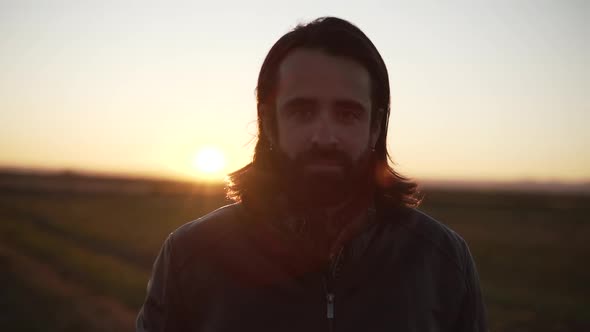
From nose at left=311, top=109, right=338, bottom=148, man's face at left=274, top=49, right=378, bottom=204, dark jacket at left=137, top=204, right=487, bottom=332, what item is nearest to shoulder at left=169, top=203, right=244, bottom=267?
dark jacket at left=137, top=204, right=487, bottom=332

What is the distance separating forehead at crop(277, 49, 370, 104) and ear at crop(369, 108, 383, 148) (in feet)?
0.65

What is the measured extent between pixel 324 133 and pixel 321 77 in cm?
26

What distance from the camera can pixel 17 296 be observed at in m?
10.7

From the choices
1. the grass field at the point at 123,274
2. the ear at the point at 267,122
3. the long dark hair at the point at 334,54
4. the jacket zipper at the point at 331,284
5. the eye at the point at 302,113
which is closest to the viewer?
the jacket zipper at the point at 331,284

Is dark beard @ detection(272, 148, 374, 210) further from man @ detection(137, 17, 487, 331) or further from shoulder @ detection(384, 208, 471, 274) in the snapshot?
shoulder @ detection(384, 208, 471, 274)

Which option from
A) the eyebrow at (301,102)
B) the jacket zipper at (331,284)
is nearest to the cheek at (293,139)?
the eyebrow at (301,102)

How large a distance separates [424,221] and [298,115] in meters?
0.79

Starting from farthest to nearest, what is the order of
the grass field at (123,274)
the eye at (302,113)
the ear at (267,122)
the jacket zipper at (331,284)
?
the grass field at (123,274)
the ear at (267,122)
the eye at (302,113)
the jacket zipper at (331,284)

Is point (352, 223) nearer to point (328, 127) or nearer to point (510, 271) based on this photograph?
point (328, 127)

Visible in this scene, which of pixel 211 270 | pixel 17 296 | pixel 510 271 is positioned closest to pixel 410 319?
pixel 211 270

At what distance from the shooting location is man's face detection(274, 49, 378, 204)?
2.07m

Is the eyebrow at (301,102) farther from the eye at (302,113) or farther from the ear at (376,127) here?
the ear at (376,127)

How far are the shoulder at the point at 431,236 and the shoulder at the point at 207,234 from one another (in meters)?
0.71

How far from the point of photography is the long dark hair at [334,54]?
223cm
